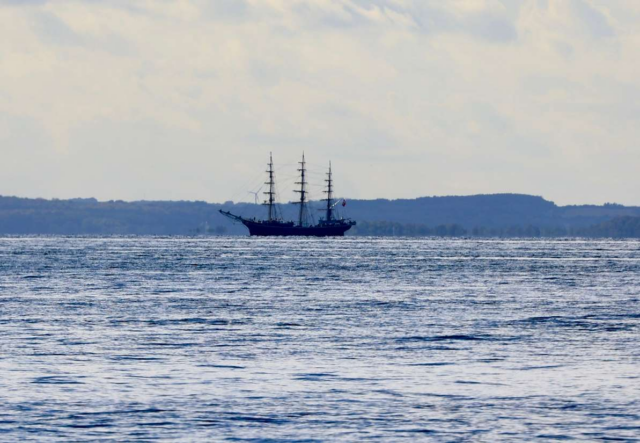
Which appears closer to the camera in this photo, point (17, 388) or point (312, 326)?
point (17, 388)

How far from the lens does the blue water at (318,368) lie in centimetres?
2134

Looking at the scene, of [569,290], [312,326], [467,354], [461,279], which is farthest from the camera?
[461,279]

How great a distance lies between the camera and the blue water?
21344mm

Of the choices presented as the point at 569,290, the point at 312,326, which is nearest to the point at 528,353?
the point at 312,326

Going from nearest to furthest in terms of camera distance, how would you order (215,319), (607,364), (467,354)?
(607,364) → (467,354) → (215,319)

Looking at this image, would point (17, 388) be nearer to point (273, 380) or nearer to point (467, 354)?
point (273, 380)

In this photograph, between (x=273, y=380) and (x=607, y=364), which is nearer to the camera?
(x=273, y=380)

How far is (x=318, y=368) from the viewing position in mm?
28672

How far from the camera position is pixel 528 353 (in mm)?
32156

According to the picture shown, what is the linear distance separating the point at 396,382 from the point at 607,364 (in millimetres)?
6571

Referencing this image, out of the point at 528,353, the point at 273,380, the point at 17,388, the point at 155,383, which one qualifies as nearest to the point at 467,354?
the point at 528,353

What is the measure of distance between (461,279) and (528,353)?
164 feet

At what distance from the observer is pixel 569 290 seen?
217 ft

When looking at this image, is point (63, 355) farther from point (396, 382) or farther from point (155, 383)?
point (396, 382)
